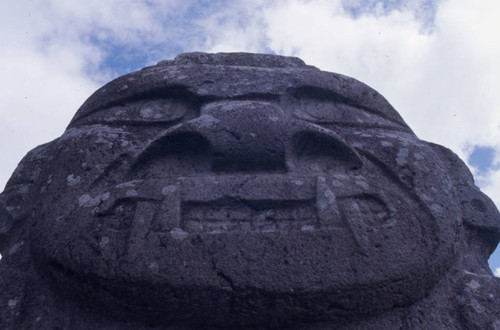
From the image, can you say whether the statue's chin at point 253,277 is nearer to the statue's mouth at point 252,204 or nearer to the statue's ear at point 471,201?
the statue's mouth at point 252,204

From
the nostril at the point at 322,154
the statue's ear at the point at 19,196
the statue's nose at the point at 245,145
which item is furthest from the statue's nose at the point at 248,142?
the statue's ear at the point at 19,196

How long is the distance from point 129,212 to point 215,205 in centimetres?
43

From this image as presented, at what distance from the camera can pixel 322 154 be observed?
108 inches

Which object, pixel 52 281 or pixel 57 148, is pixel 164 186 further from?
pixel 57 148

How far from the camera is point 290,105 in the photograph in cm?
307

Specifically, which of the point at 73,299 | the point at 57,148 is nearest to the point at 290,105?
the point at 57,148

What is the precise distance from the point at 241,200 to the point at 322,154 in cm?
68

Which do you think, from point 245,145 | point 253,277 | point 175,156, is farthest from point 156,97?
point 253,277

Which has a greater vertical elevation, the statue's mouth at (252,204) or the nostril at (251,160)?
the nostril at (251,160)

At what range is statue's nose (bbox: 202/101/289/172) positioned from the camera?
2.52 m

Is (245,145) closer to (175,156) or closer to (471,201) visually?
(175,156)

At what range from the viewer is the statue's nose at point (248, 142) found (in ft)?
8.28

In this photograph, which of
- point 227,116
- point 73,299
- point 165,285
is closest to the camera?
point 165,285

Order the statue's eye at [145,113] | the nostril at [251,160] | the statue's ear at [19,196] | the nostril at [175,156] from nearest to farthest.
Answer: the nostril at [251,160] < the nostril at [175,156] < the statue's ear at [19,196] < the statue's eye at [145,113]
